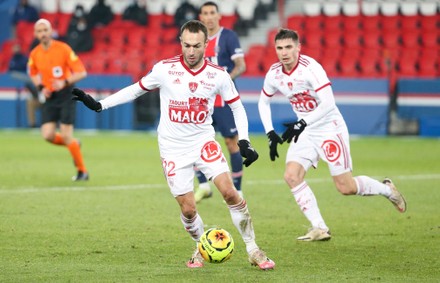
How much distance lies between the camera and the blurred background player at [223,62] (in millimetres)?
12883

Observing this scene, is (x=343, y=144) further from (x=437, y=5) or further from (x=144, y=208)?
(x=437, y=5)

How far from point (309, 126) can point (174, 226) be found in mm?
1872

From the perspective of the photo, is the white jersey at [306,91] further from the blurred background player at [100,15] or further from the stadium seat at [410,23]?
the blurred background player at [100,15]

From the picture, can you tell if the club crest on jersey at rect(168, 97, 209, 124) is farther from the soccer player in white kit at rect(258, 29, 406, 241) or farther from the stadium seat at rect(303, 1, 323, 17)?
the stadium seat at rect(303, 1, 323, 17)

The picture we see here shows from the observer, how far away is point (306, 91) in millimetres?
10000

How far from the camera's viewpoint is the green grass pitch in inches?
322

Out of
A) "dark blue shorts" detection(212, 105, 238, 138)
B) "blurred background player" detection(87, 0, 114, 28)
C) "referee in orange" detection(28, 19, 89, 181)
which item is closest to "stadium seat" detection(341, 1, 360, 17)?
"blurred background player" detection(87, 0, 114, 28)

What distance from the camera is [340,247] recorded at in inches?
379

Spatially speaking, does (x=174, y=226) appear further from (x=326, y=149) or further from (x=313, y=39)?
(x=313, y=39)

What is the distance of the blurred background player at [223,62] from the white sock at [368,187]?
2.65 m

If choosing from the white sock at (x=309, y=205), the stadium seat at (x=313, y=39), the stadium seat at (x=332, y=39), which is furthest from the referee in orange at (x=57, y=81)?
the stadium seat at (x=332, y=39)

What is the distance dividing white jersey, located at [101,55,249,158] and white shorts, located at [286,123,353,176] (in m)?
1.88

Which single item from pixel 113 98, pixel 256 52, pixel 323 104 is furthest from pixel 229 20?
pixel 113 98

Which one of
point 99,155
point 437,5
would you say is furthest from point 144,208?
point 437,5
